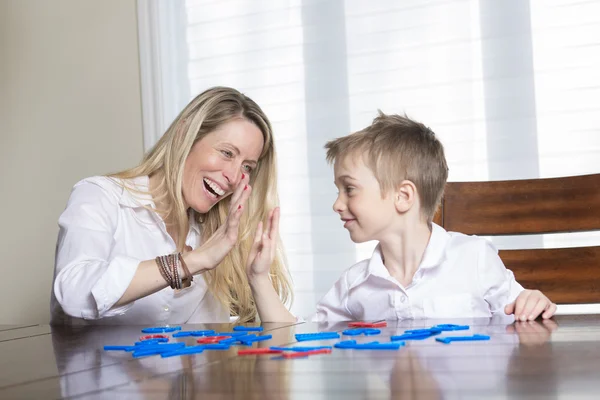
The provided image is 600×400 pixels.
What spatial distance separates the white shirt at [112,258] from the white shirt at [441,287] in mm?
483

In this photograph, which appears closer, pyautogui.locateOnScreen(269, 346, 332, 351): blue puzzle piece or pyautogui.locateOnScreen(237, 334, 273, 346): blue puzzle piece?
pyautogui.locateOnScreen(269, 346, 332, 351): blue puzzle piece

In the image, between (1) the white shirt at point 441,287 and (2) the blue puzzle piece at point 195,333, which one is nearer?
(2) the blue puzzle piece at point 195,333

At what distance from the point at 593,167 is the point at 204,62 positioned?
1694mm

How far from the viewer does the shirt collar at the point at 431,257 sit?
5.68ft

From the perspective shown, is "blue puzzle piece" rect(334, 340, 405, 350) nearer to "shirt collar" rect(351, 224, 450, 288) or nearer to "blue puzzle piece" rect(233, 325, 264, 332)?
"blue puzzle piece" rect(233, 325, 264, 332)

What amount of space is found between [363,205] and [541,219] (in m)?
0.48

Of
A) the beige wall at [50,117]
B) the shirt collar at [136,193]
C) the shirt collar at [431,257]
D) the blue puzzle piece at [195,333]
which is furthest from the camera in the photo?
the beige wall at [50,117]

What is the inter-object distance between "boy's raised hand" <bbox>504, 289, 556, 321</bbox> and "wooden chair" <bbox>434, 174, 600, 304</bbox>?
522 mm

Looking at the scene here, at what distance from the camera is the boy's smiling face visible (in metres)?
1.81

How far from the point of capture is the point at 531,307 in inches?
51.7

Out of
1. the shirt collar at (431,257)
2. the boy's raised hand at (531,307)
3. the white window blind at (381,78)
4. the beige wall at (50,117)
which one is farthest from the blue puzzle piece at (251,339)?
the beige wall at (50,117)

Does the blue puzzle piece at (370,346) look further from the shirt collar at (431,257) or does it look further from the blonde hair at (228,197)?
the blonde hair at (228,197)

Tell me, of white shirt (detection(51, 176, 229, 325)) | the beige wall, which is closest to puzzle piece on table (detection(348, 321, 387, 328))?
white shirt (detection(51, 176, 229, 325))

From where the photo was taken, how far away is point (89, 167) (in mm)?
3410
